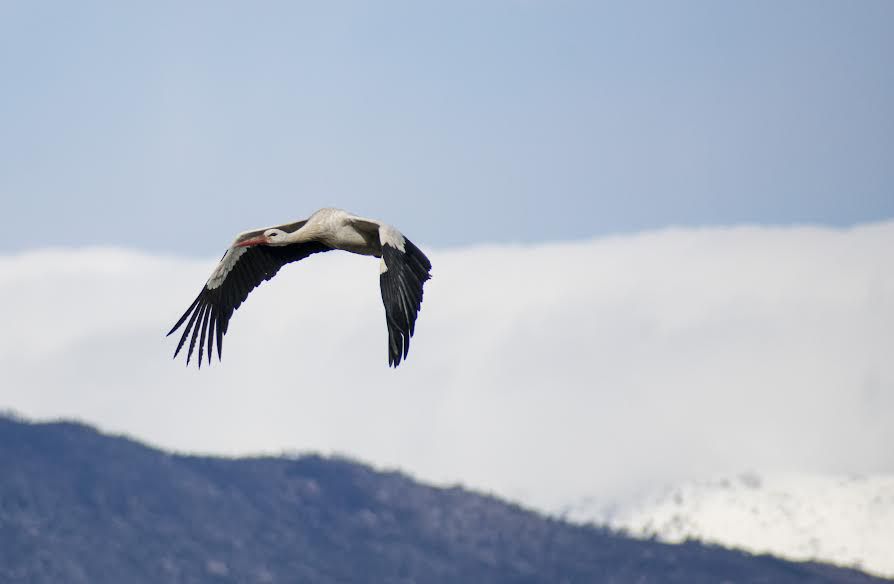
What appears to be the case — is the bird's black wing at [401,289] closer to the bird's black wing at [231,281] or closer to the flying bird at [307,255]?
the flying bird at [307,255]

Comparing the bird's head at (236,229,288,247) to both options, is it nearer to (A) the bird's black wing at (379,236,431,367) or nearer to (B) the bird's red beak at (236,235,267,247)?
(B) the bird's red beak at (236,235,267,247)

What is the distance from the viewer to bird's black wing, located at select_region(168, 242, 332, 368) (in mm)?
29719

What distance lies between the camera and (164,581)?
561 ft

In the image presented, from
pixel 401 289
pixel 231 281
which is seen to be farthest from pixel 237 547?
pixel 401 289

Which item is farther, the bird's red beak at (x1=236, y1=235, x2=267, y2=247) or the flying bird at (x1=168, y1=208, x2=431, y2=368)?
the bird's red beak at (x1=236, y1=235, x2=267, y2=247)

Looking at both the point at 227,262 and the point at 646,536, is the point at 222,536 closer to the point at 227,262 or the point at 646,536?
the point at 646,536

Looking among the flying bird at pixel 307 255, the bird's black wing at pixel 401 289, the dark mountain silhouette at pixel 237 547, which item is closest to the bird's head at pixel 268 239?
the flying bird at pixel 307 255

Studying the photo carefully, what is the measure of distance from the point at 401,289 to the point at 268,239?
5.12 meters

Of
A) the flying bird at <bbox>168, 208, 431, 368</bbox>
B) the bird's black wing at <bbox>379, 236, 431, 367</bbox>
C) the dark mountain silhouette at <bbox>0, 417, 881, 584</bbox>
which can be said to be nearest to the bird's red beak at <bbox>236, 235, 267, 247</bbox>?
the flying bird at <bbox>168, 208, 431, 368</bbox>

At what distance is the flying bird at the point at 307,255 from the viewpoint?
969 inches

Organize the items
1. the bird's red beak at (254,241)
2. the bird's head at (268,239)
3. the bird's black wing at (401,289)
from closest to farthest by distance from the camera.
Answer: the bird's black wing at (401,289) → the bird's head at (268,239) → the bird's red beak at (254,241)

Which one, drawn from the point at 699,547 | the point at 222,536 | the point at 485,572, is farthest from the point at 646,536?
the point at 222,536

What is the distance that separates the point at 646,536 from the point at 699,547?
561 cm

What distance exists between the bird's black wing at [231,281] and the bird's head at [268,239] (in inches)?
17.8
